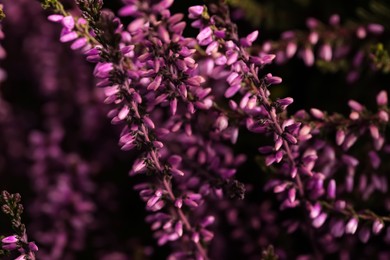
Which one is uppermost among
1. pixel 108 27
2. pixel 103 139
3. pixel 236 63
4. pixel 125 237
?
pixel 108 27

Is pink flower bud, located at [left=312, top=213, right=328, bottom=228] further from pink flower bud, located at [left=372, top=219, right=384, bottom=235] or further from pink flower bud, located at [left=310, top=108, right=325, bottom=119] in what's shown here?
pink flower bud, located at [left=310, top=108, right=325, bottom=119]

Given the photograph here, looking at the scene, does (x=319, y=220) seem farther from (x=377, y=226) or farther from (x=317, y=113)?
(x=317, y=113)

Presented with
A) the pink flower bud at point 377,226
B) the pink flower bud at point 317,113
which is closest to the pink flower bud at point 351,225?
the pink flower bud at point 377,226

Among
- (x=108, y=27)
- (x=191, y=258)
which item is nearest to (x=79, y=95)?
(x=191, y=258)

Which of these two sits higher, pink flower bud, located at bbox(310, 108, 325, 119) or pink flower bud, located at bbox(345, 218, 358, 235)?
pink flower bud, located at bbox(310, 108, 325, 119)

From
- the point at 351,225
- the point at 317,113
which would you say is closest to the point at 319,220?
the point at 351,225

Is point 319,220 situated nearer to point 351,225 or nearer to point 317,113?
point 351,225

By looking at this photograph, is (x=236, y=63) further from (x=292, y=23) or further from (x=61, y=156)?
(x=61, y=156)

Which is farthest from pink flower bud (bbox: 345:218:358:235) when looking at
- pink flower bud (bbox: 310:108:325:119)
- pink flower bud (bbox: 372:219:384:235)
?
pink flower bud (bbox: 310:108:325:119)

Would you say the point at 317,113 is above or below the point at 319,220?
above

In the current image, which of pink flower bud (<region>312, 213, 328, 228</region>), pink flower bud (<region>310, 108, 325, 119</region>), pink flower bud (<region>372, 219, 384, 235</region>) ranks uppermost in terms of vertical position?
pink flower bud (<region>310, 108, 325, 119</region>)

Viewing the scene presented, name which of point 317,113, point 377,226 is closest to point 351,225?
point 377,226
